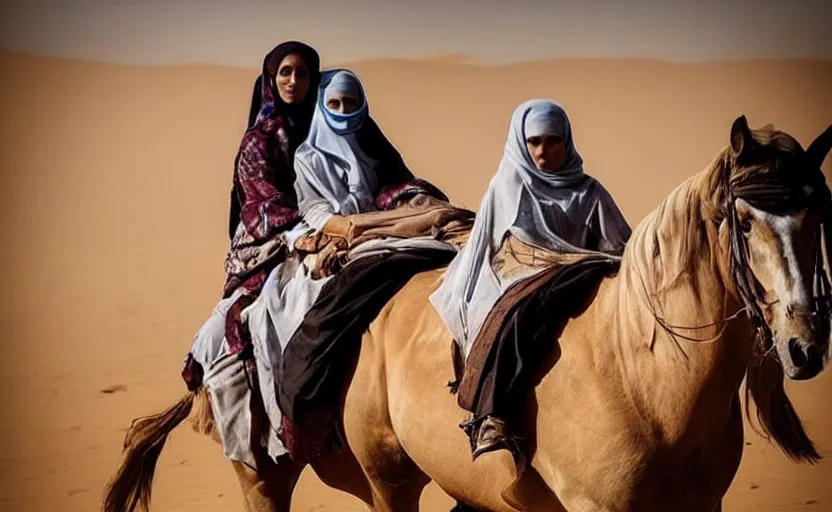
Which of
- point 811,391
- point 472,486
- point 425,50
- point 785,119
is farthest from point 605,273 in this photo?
point 425,50

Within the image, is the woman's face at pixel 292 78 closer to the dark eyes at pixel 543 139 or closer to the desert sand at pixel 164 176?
the dark eyes at pixel 543 139

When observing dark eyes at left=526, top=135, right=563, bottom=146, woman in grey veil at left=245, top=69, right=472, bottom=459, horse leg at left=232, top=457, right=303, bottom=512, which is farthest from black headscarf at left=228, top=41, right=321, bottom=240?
dark eyes at left=526, top=135, right=563, bottom=146

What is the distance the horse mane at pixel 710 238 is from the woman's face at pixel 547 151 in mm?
668

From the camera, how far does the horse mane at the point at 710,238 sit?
5227 mm

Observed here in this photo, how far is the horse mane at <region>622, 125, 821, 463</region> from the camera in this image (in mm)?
5227

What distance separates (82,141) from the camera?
21.8m

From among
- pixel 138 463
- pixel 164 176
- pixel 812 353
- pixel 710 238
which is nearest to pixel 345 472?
pixel 138 463

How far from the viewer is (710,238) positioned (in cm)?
534

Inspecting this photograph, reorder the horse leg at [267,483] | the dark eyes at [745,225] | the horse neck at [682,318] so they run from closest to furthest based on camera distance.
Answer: the dark eyes at [745,225]
the horse neck at [682,318]
the horse leg at [267,483]

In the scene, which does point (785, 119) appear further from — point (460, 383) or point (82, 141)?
point (460, 383)

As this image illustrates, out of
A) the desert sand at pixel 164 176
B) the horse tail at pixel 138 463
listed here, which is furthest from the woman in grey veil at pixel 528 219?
the desert sand at pixel 164 176

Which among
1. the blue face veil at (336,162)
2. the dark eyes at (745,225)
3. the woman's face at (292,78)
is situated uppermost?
the woman's face at (292,78)

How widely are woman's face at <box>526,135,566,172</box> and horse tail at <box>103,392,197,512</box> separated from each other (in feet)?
8.15

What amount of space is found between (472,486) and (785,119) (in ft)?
48.6
